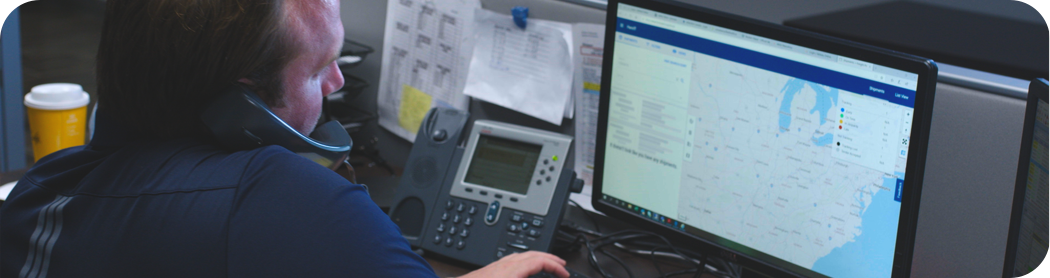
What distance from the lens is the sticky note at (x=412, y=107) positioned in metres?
1.36

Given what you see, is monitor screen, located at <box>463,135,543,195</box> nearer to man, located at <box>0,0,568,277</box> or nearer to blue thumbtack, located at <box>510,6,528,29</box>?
blue thumbtack, located at <box>510,6,528,29</box>

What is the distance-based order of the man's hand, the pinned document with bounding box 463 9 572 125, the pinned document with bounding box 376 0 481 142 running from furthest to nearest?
the pinned document with bounding box 376 0 481 142 → the pinned document with bounding box 463 9 572 125 → the man's hand

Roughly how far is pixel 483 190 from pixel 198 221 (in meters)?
0.52

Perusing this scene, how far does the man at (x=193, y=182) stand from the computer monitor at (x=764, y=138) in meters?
0.39

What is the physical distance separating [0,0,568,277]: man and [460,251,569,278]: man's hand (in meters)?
0.26

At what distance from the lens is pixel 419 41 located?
1.33m

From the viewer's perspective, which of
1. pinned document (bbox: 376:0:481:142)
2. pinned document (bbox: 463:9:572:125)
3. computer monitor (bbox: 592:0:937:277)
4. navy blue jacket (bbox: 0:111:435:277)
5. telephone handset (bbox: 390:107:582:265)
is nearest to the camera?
navy blue jacket (bbox: 0:111:435:277)

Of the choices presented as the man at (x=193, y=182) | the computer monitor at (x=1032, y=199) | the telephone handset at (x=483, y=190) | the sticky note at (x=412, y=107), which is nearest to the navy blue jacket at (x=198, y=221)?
the man at (x=193, y=182)

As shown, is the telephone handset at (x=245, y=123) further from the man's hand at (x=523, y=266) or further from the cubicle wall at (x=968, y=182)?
the cubicle wall at (x=968, y=182)

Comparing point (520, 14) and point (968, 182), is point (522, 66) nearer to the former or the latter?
point (520, 14)

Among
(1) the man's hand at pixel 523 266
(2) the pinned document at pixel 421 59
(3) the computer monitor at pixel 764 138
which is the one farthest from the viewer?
(2) the pinned document at pixel 421 59

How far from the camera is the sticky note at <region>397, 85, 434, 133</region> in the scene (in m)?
1.36

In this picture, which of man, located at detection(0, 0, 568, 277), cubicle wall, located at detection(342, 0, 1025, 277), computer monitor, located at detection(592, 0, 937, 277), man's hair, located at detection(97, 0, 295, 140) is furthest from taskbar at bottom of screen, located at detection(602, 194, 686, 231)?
man's hair, located at detection(97, 0, 295, 140)

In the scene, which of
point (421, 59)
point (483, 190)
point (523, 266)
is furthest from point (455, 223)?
point (421, 59)
